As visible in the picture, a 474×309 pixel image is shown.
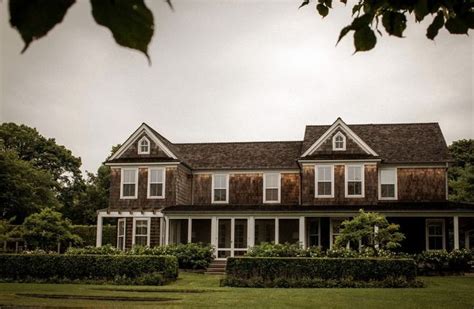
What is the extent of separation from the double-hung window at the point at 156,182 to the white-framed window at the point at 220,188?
3.57 m

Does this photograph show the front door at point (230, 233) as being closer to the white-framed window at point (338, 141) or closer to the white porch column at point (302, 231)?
the white porch column at point (302, 231)

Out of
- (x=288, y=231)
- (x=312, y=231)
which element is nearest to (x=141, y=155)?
(x=288, y=231)

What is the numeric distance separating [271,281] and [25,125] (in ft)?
144

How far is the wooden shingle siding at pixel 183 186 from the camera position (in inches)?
1361

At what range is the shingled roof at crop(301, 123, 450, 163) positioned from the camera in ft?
110

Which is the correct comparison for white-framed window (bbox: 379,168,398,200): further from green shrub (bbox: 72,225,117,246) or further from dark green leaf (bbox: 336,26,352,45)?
dark green leaf (bbox: 336,26,352,45)

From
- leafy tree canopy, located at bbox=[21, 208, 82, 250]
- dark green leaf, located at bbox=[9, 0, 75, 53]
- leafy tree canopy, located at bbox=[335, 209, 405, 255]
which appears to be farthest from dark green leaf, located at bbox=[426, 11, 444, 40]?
leafy tree canopy, located at bbox=[21, 208, 82, 250]

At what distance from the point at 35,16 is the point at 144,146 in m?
33.9

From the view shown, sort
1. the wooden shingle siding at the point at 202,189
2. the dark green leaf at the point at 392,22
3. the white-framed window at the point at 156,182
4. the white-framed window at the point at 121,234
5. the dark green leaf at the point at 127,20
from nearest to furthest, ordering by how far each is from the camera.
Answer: the dark green leaf at the point at 127,20, the dark green leaf at the point at 392,22, the white-framed window at the point at 121,234, the white-framed window at the point at 156,182, the wooden shingle siding at the point at 202,189

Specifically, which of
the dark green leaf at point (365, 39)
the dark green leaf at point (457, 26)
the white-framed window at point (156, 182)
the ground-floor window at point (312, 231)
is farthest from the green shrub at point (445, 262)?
the dark green leaf at point (365, 39)

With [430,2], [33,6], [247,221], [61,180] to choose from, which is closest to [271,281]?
[247,221]

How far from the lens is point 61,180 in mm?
59688

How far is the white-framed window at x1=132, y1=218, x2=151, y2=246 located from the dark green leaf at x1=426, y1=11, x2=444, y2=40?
31.5 meters

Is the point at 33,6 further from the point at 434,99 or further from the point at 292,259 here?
the point at 434,99
